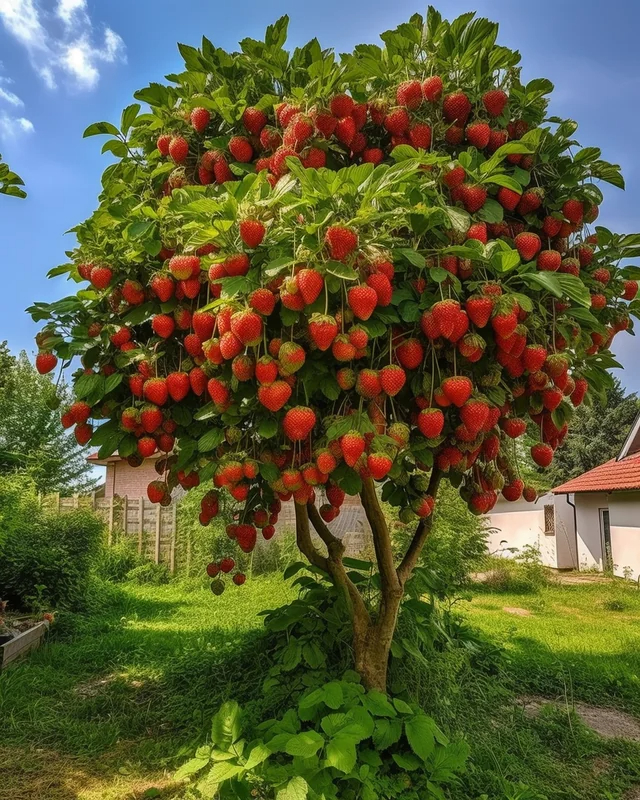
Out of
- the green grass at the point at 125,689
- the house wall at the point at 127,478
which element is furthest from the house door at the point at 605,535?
the house wall at the point at 127,478

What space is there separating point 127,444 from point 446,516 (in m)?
6.87

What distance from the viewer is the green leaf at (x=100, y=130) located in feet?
8.38

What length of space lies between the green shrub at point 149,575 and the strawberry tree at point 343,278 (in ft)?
25.0

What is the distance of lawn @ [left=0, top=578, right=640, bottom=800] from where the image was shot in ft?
9.67

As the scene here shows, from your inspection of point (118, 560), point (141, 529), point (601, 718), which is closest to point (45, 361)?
point (601, 718)

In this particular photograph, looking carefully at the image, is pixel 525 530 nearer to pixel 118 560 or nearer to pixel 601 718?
pixel 118 560

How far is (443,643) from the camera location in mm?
3830

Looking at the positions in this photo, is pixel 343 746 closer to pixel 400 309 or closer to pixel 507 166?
pixel 400 309

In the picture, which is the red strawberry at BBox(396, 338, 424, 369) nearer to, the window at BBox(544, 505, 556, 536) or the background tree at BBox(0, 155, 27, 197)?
the background tree at BBox(0, 155, 27, 197)

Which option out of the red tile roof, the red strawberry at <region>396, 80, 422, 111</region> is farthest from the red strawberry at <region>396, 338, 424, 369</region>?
the red tile roof

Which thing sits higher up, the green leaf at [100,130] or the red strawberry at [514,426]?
the green leaf at [100,130]

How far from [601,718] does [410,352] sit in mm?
3277

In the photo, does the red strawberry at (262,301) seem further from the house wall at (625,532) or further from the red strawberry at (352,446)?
the house wall at (625,532)

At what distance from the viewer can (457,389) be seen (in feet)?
6.23
